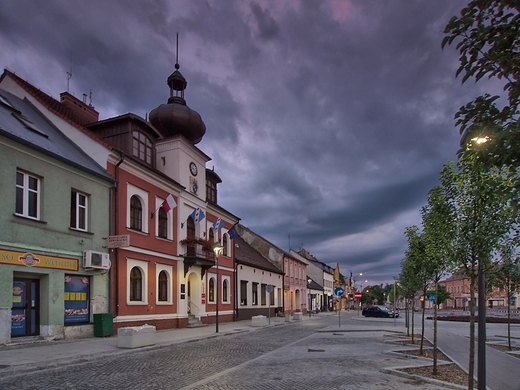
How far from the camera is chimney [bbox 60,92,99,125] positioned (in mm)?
24250

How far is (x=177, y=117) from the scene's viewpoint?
90.6ft

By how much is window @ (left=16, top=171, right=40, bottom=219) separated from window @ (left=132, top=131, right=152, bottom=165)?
7.39m

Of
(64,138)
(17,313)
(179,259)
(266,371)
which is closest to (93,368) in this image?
(266,371)

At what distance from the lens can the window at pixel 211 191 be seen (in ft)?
105

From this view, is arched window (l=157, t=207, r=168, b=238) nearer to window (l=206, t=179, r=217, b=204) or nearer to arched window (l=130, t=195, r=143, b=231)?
arched window (l=130, t=195, r=143, b=231)

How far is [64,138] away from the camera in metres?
20.4

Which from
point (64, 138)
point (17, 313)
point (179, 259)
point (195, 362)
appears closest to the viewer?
point (195, 362)

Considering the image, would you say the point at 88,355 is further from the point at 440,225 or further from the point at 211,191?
the point at 211,191

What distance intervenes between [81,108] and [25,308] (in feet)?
44.9

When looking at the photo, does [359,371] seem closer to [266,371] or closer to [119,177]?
[266,371]

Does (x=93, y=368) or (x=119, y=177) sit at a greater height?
(x=119, y=177)

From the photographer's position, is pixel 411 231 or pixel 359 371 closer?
pixel 359 371

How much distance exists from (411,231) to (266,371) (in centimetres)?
792

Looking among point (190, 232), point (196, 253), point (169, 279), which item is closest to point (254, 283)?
point (190, 232)
